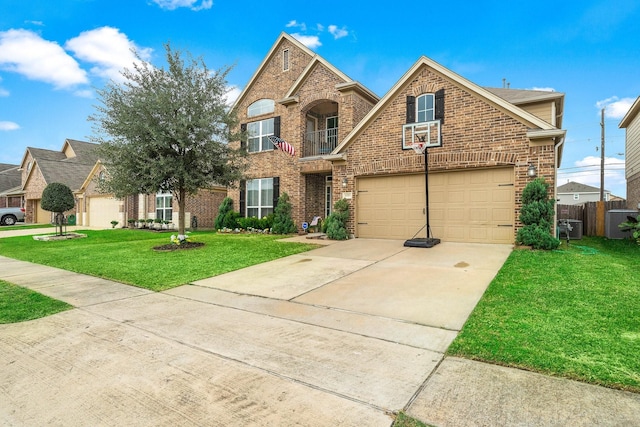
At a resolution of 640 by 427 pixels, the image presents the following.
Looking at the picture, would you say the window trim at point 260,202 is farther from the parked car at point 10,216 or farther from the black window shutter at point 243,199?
the parked car at point 10,216

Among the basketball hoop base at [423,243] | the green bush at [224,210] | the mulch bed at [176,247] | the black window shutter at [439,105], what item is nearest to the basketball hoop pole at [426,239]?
the basketball hoop base at [423,243]

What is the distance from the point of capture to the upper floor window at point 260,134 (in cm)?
1717

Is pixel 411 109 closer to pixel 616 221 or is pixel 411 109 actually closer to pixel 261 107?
pixel 261 107

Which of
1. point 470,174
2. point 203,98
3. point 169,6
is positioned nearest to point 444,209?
point 470,174

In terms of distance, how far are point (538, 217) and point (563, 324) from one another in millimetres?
6047

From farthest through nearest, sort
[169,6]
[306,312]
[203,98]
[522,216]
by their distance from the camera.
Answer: [169,6] < [203,98] < [522,216] < [306,312]

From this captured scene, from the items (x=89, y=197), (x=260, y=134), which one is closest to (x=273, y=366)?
(x=260, y=134)

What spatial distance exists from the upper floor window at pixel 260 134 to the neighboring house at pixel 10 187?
3061 cm

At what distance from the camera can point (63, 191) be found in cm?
1652

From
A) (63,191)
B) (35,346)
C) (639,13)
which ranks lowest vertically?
(35,346)

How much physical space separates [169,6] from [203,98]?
4227 millimetres

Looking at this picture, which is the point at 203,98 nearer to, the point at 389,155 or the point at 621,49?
the point at 389,155

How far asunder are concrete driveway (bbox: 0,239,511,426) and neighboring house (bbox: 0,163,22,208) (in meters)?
38.1

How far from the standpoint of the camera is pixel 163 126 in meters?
10.8
